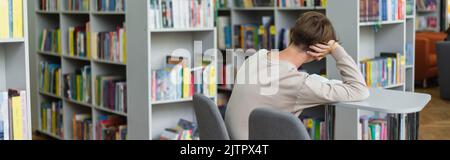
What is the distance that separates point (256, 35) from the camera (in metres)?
6.03

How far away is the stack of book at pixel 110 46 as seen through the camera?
482cm

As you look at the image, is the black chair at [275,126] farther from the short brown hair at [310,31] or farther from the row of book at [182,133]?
the row of book at [182,133]

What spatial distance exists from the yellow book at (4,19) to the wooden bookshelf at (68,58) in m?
1.61

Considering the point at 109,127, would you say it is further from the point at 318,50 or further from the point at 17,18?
the point at 318,50

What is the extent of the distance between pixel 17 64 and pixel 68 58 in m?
2.52

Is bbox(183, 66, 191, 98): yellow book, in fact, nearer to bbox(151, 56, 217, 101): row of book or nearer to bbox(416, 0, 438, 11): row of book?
bbox(151, 56, 217, 101): row of book

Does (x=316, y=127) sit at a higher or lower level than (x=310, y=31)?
lower

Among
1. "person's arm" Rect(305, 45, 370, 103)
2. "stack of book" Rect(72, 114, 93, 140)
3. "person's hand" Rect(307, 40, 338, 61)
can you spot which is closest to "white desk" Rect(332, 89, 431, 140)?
"person's arm" Rect(305, 45, 370, 103)

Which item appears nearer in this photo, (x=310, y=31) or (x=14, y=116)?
(x=310, y=31)

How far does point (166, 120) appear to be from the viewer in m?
4.82

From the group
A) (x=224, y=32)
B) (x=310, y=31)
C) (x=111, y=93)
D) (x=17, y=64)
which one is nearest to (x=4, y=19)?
(x=17, y=64)

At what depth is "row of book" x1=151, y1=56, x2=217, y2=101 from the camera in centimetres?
453

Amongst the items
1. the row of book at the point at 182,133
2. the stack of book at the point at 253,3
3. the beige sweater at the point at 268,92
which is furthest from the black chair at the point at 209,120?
the stack of book at the point at 253,3

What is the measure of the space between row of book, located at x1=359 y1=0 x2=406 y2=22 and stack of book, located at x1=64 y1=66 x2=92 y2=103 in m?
2.23
